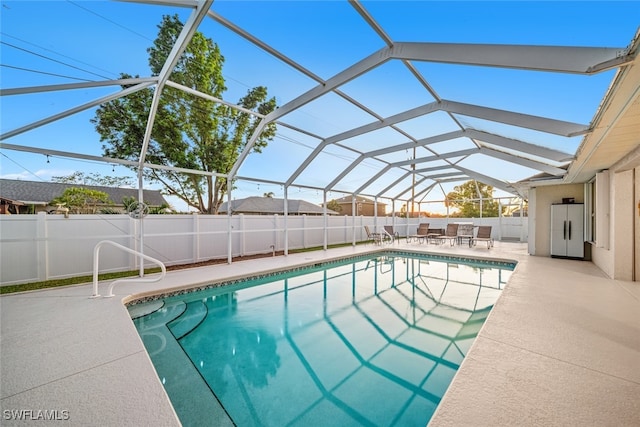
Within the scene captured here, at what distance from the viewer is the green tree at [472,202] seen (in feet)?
53.8

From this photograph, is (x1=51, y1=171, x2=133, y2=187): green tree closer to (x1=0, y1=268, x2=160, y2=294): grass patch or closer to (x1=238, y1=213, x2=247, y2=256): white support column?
(x1=238, y1=213, x2=247, y2=256): white support column

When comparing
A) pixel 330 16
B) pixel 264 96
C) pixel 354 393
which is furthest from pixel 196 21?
pixel 264 96

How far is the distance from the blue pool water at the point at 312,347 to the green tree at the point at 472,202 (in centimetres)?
1076

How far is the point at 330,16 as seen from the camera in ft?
12.1

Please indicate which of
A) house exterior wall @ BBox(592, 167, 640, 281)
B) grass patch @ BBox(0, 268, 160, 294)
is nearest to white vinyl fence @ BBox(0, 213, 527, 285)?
grass patch @ BBox(0, 268, 160, 294)

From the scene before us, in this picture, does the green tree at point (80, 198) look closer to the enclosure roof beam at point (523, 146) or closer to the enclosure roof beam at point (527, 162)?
the enclosure roof beam at point (523, 146)

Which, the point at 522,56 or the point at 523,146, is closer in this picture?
the point at 522,56

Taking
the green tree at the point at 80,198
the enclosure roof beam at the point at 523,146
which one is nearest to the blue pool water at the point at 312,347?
the enclosure roof beam at the point at 523,146

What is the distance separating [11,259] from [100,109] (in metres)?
5.53

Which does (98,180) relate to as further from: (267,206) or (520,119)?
(520,119)

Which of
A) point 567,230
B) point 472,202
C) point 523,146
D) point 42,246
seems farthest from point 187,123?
point 472,202

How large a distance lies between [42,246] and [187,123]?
5.58 meters

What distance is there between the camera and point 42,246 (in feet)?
17.9

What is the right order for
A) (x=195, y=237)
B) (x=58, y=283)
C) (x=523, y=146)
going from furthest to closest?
(x=195, y=237) < (x=523, y=146) < (x=58, y=283)
